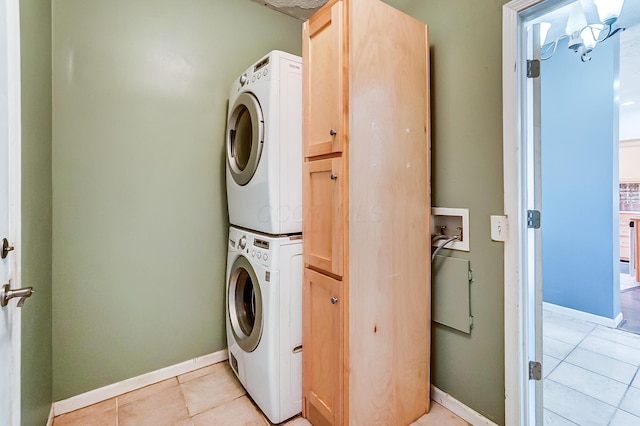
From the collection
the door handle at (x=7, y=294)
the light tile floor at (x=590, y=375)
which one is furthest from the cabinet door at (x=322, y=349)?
the light tile floor at (x=590, y=375)

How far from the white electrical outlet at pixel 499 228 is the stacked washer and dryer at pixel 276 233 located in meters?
0.91

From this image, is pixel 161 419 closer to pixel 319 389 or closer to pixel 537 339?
pixel 319 389

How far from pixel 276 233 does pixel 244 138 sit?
2.22 feet

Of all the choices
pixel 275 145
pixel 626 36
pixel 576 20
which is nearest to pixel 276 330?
pixel 275 145

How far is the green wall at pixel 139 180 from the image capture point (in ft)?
5.11

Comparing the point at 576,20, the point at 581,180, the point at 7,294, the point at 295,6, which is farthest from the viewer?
the point at 581,180

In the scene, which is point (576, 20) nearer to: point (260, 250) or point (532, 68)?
point (532, 68)

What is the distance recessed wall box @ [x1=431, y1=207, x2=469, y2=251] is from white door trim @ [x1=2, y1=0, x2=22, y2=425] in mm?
1701

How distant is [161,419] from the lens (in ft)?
4.92

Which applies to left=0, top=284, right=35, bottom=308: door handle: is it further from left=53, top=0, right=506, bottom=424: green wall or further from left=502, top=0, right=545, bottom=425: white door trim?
left=502, top=0, right=545, bottom=425: white door trim

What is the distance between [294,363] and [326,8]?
5.48 feet

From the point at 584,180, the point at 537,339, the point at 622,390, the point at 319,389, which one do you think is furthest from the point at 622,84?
the point at 319,389

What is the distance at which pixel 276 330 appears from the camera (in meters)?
1.41

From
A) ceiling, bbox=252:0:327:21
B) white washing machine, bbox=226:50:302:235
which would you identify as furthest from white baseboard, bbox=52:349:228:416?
ceiling, bbox=252:0:327:21
